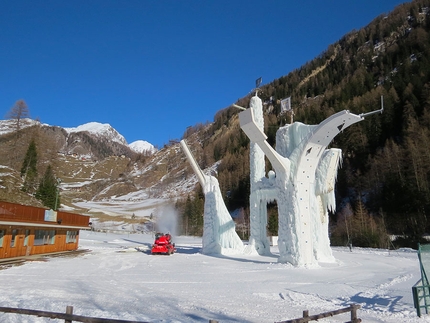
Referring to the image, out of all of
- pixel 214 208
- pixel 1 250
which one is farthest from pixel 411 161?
pixel 1 250

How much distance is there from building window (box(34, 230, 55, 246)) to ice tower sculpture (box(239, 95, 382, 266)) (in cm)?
1326

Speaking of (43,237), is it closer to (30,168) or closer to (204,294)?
(204,294)

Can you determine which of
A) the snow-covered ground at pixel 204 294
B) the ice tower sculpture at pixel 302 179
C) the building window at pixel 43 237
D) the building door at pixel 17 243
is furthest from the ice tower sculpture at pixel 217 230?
A: the building door at pixel 17 243

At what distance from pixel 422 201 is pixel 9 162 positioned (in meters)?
50.6

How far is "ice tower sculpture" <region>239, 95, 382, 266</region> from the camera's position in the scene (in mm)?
14328

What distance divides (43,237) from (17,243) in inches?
109

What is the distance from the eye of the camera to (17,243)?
16.7 m

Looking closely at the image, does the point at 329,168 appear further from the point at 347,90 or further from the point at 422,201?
the point at 347,90

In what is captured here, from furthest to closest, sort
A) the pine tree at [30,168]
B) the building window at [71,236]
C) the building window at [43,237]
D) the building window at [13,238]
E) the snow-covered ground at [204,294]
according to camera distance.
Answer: the pine tree at [30,168] < the building window at [71,236] < the building window at [43,237] < the building window at [13,238] < the snow-covered ground at [204,294]

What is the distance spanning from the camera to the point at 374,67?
276ft

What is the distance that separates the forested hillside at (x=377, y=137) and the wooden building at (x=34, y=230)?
51.0 ft

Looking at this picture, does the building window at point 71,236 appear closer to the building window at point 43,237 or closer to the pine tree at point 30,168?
the building window at point 43,237

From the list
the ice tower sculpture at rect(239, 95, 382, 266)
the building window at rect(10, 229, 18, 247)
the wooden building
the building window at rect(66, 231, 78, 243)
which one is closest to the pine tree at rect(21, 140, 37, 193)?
the building window at rect(66, 231, 78, 243)

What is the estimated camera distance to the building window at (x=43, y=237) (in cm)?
1866
